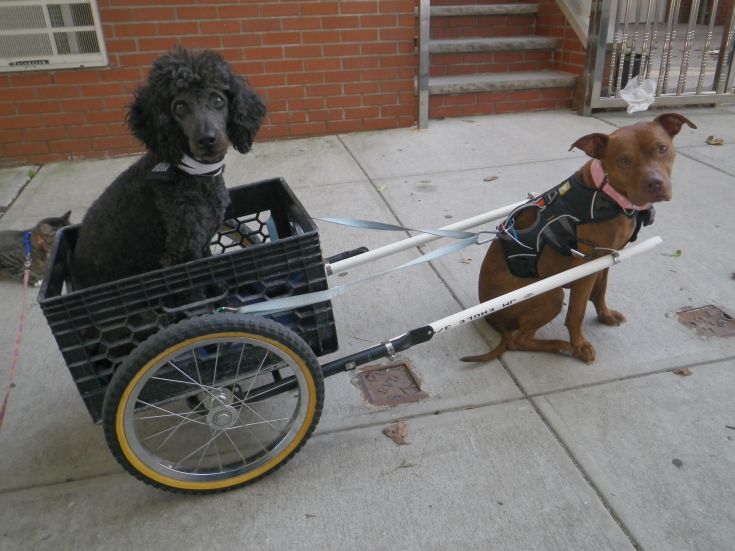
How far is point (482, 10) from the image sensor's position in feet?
23.0

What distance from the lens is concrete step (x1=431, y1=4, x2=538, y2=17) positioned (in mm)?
6926

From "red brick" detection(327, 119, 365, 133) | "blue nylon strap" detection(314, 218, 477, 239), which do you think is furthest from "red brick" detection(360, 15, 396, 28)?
"blue nylon strap" detection(314, 218, 477, 239)

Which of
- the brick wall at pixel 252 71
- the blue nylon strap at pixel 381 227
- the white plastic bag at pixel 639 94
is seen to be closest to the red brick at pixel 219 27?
the brick wall at pixel 252 71

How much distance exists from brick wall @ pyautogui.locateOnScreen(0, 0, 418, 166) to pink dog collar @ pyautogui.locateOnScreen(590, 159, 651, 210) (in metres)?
4.07

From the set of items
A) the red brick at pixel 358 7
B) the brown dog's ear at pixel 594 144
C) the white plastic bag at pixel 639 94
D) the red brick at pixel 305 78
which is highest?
the red brick at pixel 358 7

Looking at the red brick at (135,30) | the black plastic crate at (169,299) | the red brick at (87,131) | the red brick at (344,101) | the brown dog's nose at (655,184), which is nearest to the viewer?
the black plastic crate at (169,299)

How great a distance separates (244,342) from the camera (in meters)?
1.95

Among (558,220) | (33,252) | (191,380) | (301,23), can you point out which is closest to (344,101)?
(301,23)

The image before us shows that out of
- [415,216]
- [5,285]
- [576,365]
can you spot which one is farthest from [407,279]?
[5,285]

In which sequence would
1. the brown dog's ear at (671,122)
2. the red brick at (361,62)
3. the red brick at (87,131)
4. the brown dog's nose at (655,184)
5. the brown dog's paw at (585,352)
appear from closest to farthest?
1. the brown dog's nose at (655,184)
2. the brown dog's ear at (671,122)
3. the brown dog's paw at (585,352)
4. the red brick at (87,131)
5. the red brick at (361,62)

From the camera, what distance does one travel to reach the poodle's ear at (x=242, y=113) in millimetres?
2154

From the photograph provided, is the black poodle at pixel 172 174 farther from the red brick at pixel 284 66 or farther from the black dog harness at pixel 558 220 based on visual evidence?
the red brick at pixel 284 66

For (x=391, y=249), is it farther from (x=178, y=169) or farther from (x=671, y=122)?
(x=671, y=122)

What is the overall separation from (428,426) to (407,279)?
1.29 metres
